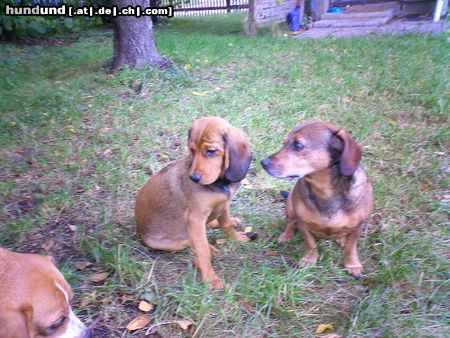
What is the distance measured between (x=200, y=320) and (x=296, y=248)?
3.97 ft

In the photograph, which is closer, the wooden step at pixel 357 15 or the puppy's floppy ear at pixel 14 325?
the puppy's floppy ear at pixel 14 325

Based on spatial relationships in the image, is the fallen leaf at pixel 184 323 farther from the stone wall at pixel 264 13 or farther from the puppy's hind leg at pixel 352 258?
the stone wall at pixel 264 13

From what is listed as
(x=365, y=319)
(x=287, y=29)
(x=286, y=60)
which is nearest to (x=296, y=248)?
(x=365, y=319)

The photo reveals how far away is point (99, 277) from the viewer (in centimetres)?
341

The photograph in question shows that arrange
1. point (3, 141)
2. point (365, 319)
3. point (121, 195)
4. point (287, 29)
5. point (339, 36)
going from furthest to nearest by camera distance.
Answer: point (287, 29) < point (339, 36) < point (3, 141) < point (121, 195) < point (365, 319)

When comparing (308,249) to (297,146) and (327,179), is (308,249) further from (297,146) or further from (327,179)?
(297,146)

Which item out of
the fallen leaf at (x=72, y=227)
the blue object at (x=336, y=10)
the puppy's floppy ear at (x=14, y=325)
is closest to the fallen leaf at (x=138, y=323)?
the puppy's floppy ear at (x=14, y=325)

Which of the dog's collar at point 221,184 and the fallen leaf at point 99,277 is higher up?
the dog's collar at point 221,184

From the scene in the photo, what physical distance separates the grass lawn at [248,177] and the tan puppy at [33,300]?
0.68 metres

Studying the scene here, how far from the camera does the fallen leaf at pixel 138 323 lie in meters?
2.94

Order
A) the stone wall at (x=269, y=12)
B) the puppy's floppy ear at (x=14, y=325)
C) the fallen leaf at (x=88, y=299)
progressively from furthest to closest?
1. the stone wall at (x=269, y=12)
2. the fallen leaf at (x=88, y=299)
3. the puppy's floppy ear at (x=14, y=325)

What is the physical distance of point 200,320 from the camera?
9.64ft

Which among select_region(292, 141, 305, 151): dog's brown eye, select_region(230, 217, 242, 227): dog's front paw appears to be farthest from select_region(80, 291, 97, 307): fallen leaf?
select_region(292, 141, 305, 151): dog's brown eye

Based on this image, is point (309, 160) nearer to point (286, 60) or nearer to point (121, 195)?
point (121, 195)
